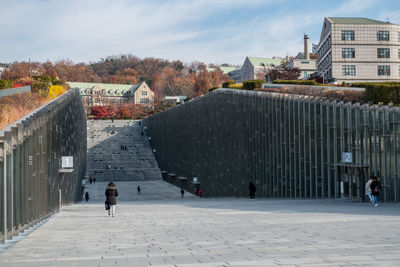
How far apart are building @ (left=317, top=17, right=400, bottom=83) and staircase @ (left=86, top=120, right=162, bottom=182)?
33747 millimetres

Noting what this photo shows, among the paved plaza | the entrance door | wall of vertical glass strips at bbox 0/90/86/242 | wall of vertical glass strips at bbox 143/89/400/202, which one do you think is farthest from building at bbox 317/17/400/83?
the paved plaza

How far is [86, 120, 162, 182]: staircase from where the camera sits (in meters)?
76.4

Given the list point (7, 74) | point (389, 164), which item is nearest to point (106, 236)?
point (389, 164)

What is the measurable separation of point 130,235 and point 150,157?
7552 cm

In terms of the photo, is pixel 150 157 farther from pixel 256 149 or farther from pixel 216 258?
pixel 216 258

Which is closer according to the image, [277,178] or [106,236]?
[106,236]

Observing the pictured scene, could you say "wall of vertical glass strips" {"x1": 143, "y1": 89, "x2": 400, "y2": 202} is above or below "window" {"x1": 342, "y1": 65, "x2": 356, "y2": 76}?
below

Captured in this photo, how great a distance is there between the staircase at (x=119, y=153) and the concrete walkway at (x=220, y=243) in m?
62.2

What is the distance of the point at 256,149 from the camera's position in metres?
39.7

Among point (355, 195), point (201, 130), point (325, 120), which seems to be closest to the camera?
point (355, 195)

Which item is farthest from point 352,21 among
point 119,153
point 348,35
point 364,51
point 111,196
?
point 111,196

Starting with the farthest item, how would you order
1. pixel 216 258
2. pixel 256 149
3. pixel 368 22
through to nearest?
pixel 368 22 < pixel 256 149 < pixel 216 258

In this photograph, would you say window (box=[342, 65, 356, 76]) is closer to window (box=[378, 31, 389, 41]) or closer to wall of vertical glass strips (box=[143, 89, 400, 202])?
window (box=[378, 31, 389, 41])

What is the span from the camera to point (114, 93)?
172m
